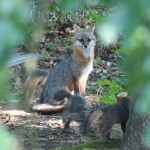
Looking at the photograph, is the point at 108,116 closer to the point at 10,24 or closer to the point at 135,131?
the point at 135,131

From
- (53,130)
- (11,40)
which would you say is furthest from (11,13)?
(53,130)

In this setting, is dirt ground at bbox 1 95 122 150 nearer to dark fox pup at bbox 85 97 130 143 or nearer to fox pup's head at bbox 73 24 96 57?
dark fox pup at bbox 85 97 130 143

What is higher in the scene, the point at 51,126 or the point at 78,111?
the point at 78,111

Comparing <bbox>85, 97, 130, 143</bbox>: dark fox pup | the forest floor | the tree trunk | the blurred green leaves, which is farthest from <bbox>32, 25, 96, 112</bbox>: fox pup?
the blurred green leaves

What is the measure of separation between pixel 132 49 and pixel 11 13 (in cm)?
24

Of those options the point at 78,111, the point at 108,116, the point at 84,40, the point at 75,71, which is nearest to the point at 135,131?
the point at 108,116

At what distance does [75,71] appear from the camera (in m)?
10.7

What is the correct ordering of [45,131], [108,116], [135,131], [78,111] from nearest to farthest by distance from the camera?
1. [135,131]
2. [108,116]
3. [78,111]
4. [45,131]

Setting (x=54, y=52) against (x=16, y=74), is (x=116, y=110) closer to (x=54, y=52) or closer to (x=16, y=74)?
(x=16, y=74)

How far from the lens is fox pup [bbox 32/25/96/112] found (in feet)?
33.8

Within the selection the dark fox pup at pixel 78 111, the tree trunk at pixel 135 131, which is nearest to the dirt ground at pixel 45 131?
the dark fox pup at pixel 78 111

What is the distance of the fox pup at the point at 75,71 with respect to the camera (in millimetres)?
10297

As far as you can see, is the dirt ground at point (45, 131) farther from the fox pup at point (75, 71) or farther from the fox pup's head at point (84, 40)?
the fox pup's head at point (84, 40)

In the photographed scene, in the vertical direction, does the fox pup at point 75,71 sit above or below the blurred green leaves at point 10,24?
below
